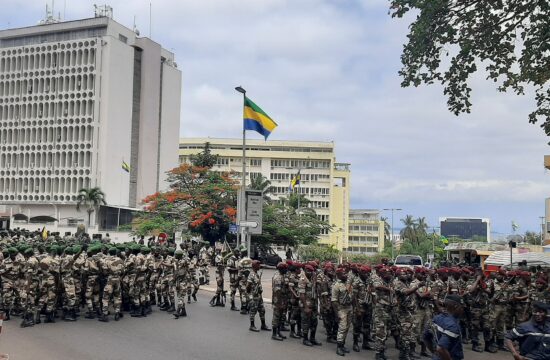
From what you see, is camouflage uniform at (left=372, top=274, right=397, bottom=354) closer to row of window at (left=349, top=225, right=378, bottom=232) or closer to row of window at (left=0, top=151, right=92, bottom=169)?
row of window at (left=0, top=151, right=92, bottom=169)

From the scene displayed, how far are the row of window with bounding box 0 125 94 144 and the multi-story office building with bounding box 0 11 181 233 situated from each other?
109 mm

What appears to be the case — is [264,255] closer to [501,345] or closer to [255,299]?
[255,299]

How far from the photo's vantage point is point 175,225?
124 ft

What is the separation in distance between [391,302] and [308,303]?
1761 mm

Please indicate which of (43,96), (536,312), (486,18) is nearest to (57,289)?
(536,312)

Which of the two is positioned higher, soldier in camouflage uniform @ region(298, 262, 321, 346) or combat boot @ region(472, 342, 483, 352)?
soldier in camouflage uniform @ region(298, 262, 321, 346)

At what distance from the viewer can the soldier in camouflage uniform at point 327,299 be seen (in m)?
11.6

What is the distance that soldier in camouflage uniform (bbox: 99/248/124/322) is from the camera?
12.8 m

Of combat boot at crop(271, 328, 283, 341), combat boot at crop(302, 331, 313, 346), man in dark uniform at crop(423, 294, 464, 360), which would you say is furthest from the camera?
combat boot at crop(271, 328, 283, 341)

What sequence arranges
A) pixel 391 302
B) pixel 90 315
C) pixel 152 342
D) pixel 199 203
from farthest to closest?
pixel 199 203
pixel 90 315
pixel 152 342
pixel 391 302

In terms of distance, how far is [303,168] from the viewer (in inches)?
3775

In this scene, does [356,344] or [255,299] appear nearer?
[356,344]

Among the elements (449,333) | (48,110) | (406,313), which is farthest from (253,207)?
(48,110)

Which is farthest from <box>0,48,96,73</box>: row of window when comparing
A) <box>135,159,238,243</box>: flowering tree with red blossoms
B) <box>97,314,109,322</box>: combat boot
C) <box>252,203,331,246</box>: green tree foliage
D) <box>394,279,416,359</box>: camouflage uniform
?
<box>394,279,416,359</box>: camouflage uniform
